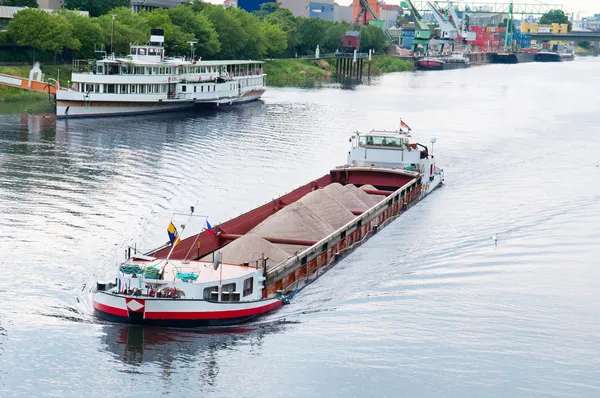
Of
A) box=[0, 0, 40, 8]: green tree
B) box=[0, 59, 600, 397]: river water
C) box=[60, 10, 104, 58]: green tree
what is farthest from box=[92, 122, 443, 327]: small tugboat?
box=[0, 0, 40, 8]: green tree

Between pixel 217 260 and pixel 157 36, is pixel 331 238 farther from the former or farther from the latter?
pixel 157 36

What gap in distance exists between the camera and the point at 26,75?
83062 mm

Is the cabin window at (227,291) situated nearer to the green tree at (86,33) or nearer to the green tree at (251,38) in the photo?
the green tree at (86,33)

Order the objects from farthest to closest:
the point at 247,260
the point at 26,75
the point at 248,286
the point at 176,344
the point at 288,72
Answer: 1. the point at 288,72
2. the point at 26,75
3. the point at 247,260
4. the point at 248,286
5. the point at 176,344

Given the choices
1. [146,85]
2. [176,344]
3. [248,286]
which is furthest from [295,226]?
[146,85]

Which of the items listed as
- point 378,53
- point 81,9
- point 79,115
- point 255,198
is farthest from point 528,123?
point 378,53

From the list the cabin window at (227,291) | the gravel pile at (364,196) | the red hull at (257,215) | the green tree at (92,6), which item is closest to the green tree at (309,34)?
the green tree at (92,6)

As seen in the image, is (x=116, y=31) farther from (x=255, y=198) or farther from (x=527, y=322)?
(x=527, y=322)

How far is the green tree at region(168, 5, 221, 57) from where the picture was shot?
103250mm

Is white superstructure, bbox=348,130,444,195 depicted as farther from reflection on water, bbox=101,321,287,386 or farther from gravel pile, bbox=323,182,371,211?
reflection on water, bbox=101,321,287,386

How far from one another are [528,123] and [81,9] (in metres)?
53.2

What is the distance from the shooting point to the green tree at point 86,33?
88625 millimetres

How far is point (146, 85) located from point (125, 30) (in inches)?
637

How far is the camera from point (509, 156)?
198ft
